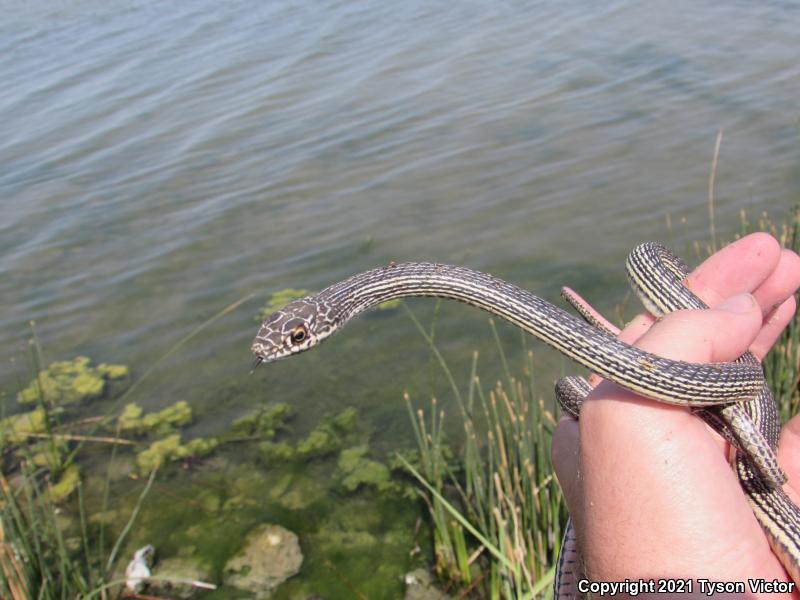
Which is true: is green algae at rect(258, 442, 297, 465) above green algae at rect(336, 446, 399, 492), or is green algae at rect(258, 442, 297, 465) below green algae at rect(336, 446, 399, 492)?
above

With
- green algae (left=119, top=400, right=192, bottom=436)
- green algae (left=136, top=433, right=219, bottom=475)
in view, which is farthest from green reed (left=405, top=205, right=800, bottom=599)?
green algae (left=119, top=400, right=192, bottom=436)

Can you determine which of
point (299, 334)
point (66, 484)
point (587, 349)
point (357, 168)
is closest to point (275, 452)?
point (66, 484)

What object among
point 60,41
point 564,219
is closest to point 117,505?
point 564,219

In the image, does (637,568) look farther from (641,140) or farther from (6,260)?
(6,260)

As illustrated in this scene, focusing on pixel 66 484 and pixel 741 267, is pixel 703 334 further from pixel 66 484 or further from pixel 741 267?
pixel 66 484

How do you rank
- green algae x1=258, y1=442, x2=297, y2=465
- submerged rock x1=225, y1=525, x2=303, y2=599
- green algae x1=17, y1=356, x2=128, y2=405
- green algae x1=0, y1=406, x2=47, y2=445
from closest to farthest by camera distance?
1. submerged rock x1=225, y1=525, x2=303, y2=599
2. green algae x1=258, y1=442, x2=297, y2=465
3. green algae x1=0, y1=406, x2=47, y2=445
4. green algae x1=17, y1=356, x2=128, y2=405

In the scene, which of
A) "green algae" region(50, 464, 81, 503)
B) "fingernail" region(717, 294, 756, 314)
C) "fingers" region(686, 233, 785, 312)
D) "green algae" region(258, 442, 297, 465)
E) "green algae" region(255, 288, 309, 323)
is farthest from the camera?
"green algae" region(255, 288, 309, 323)

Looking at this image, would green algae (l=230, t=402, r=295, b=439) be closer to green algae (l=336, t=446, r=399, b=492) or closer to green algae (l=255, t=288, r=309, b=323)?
green algae (l=336, t=446, r=399, b=492)
